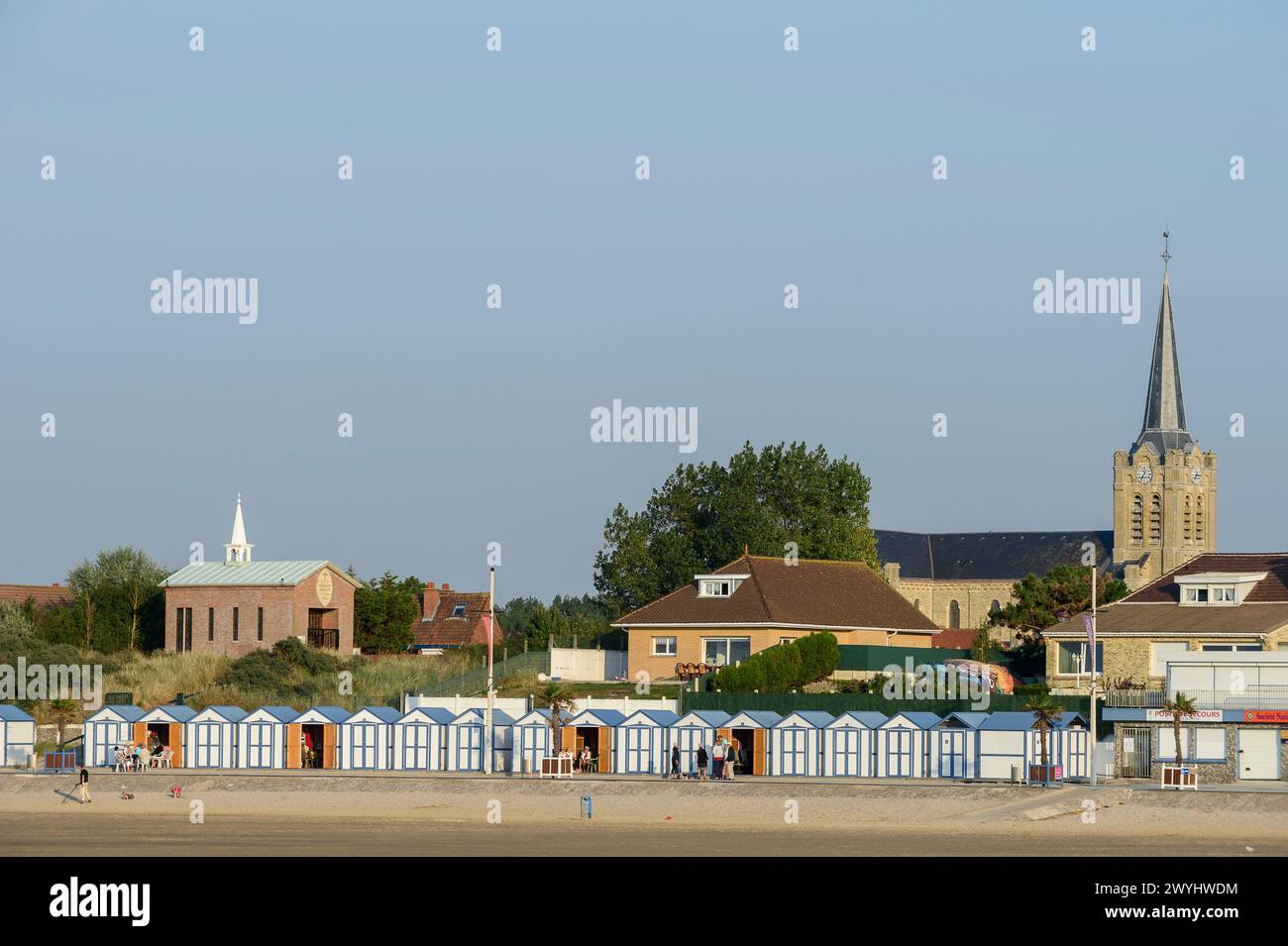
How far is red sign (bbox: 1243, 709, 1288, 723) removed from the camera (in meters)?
55.8

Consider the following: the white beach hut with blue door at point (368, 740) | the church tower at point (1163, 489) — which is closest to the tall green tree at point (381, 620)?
the white beach hut with blue door at point (368, 740)

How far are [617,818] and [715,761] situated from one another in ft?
31.5

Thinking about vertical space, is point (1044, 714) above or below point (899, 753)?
above

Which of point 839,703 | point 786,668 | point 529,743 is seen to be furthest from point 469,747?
point 786,668

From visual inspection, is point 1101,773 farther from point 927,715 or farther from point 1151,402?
point 1151,402

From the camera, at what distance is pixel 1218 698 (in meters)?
58.7

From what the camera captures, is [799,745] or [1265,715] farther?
[799,745]

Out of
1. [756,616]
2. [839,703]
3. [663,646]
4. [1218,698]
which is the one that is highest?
[756,616]

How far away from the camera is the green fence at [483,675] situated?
2867 inches

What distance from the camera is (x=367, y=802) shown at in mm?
49344

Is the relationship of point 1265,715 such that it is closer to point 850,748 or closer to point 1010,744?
point 1010,744

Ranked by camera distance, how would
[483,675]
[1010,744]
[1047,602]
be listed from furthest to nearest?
[1047,602]
[483,675]
[1010,744]

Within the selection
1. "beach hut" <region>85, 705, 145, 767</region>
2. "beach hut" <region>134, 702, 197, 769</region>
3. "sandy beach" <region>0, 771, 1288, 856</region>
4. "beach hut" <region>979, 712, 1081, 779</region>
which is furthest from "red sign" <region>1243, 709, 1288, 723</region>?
"beach hut" <region>85, 705, 145, 767</region>
